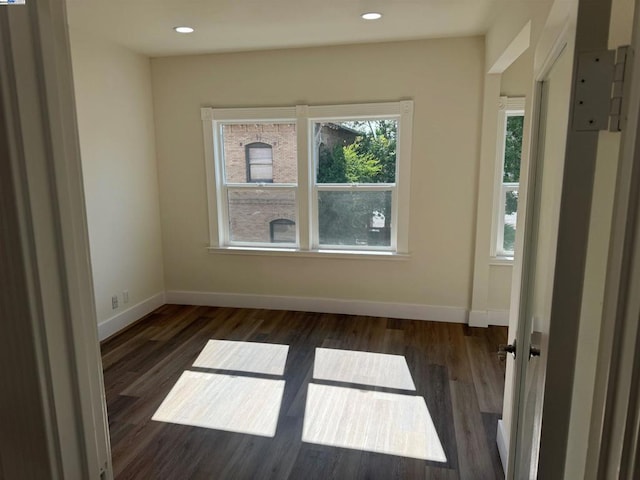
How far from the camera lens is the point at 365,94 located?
12.9 ft

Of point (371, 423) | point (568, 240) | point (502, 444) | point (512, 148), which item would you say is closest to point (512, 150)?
point (512, 148)

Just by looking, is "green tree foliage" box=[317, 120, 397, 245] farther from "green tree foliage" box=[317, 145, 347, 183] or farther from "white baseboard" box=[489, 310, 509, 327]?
"white baseboard" box=[489, 310, 509, 327]

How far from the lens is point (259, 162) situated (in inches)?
173

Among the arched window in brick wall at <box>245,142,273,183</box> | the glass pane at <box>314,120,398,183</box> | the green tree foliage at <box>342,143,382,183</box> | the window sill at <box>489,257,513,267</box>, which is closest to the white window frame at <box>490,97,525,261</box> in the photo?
the window sill at <box>489,257,513,267</box>

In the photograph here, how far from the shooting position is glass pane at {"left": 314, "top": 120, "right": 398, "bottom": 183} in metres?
4.06

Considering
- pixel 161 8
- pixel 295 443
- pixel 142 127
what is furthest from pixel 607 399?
pixel 142 127

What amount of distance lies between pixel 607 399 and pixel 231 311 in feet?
13.7

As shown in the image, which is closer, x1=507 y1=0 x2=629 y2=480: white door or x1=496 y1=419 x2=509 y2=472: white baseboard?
x1=507 y1=0 x2=629 y2=480: white door

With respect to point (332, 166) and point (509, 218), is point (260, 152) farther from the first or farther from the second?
point (509, 218)

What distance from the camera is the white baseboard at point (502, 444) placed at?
212 cm

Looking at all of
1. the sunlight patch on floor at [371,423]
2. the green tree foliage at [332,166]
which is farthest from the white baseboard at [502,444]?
the green tree foliage at [332,166]

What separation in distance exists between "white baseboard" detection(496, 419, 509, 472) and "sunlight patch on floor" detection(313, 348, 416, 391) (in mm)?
692

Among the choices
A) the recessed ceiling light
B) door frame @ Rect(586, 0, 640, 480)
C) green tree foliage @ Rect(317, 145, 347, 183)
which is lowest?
door frame @ Rect(586, 0, 640, 480)

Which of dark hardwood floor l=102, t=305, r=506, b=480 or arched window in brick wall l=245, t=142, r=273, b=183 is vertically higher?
arched window in brick wall l=245, t=142, r=273, b=183
